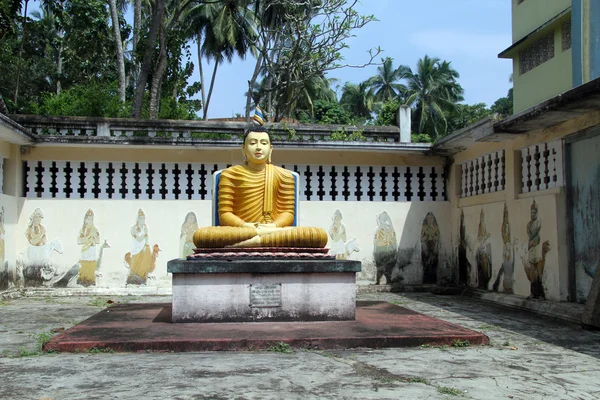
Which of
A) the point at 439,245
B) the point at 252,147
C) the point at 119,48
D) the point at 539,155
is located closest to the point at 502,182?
the point at 539,155

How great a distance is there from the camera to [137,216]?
12344 millimetres

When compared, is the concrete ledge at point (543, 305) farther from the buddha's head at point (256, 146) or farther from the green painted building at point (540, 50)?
the green painted building at point (540, 50)

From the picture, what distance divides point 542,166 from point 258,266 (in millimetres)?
5169

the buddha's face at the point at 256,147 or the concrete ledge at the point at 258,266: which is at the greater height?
the buddha's face at the point at 256,147

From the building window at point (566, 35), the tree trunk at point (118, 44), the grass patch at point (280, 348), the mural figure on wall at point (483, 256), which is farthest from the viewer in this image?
the tree trunk at point (118, 44)

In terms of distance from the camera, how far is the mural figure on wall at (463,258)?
1238cm

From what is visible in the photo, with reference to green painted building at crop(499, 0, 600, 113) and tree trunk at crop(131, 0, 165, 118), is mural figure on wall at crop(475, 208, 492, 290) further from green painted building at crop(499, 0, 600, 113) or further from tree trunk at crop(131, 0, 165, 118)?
tree trunk at crop(131, 0, 165, 118)

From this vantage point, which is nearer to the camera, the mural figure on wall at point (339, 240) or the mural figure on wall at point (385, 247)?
the mural figure on wall at point (339, 240)

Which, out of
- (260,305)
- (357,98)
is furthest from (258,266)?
(357,98)

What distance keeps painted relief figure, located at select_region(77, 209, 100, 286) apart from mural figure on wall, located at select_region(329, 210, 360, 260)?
4691mm

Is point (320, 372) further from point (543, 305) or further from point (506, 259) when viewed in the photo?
point (506, 259)

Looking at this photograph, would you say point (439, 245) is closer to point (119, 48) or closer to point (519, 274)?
point (519, 274)

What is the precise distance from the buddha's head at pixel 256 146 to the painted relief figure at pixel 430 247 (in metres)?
5.52

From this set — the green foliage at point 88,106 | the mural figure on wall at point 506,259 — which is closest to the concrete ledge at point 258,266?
the mural figure on wall at point 506,259
